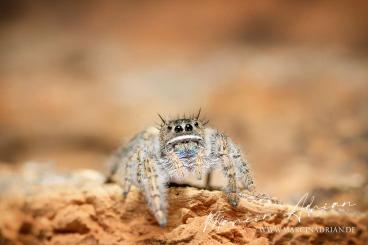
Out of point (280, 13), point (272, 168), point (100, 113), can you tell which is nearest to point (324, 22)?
point (280, 13)

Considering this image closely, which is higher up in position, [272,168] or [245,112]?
[245,112]

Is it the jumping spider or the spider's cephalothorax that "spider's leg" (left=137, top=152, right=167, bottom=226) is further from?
the spider's cephalothorax

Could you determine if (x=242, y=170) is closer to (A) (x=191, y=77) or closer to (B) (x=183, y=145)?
(B) (x=183, y=145)

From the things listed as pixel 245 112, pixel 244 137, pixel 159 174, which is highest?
pixel 245 112

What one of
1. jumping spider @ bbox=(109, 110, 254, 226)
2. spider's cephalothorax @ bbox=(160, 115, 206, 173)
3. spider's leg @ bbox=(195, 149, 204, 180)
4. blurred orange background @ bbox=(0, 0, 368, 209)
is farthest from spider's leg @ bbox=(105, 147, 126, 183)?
blurred orange background @ bbox=(0, 0, 368, 209)

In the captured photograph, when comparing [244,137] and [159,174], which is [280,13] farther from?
[159,174]

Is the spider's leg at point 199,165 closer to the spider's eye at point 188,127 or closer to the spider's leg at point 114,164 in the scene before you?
the spider's eye at point 188,127

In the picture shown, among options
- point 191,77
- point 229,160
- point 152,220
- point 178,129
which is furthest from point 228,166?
point 191,77

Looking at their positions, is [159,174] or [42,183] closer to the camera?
[159,174]
